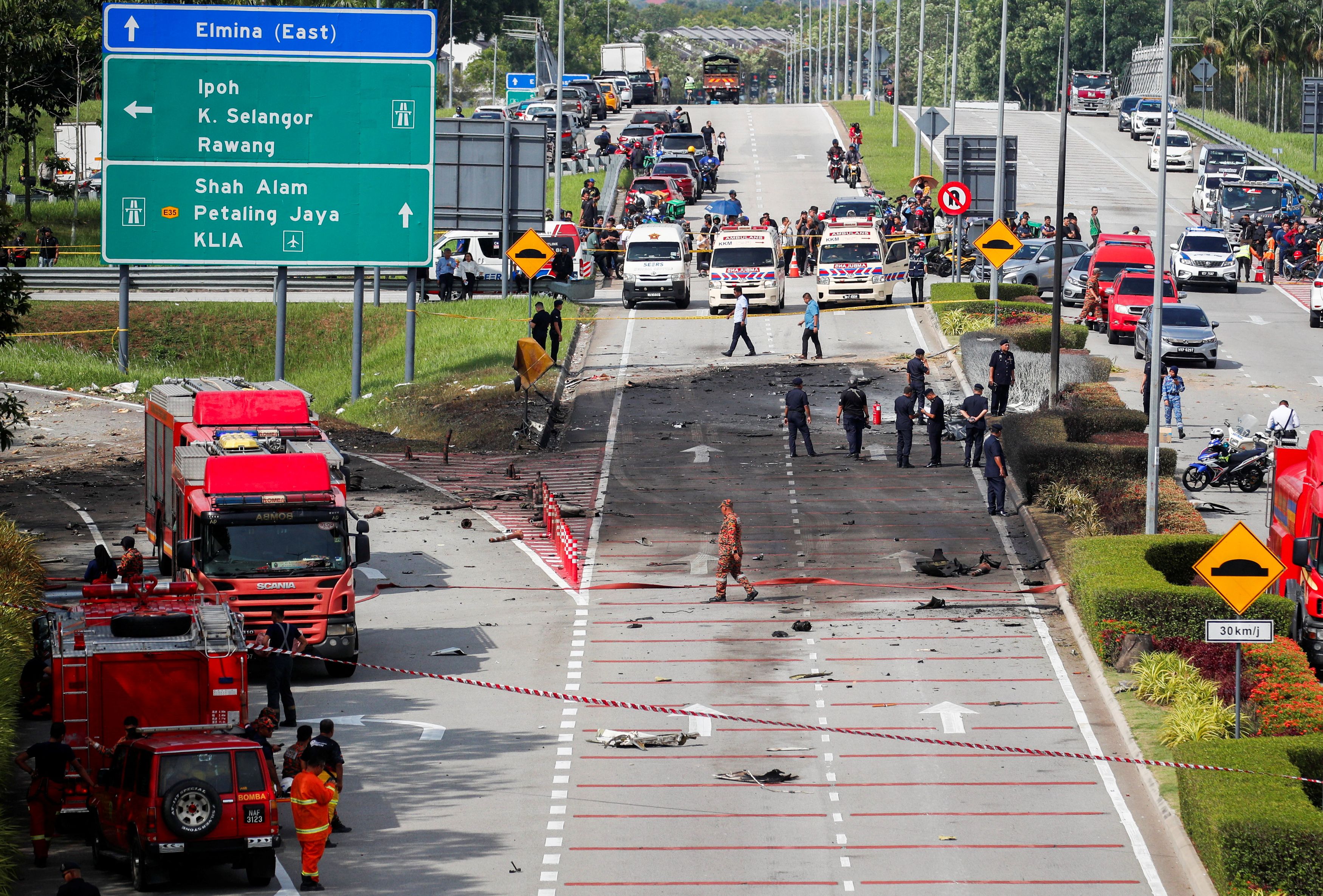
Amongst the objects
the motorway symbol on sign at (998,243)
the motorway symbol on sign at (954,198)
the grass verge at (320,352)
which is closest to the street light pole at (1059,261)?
the motorway symbol on sign at (998,243)

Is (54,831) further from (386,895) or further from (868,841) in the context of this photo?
(868,841)

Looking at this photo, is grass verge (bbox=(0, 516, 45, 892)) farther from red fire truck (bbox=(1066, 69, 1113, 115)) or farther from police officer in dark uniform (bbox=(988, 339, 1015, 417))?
red fire truck (bbox=(1066, 69, 1113, 115))

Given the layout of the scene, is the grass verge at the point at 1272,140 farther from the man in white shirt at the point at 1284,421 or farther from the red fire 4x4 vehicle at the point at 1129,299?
the man in white shirt at the point at 1284,421

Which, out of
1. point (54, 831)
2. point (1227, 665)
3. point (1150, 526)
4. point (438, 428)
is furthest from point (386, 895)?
point (438, 428)

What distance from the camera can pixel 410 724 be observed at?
22.1 meters

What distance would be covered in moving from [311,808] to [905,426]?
21.2 m

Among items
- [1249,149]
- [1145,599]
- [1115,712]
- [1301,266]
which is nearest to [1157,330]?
[1145,599]

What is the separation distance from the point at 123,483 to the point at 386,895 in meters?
22.9

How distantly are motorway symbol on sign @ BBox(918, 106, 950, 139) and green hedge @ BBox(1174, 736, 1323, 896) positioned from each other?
3915 cm

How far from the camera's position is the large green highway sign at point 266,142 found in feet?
131

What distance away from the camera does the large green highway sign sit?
131ft

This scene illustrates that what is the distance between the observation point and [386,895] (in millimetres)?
16641

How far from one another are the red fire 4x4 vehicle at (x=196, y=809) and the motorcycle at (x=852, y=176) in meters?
64.0

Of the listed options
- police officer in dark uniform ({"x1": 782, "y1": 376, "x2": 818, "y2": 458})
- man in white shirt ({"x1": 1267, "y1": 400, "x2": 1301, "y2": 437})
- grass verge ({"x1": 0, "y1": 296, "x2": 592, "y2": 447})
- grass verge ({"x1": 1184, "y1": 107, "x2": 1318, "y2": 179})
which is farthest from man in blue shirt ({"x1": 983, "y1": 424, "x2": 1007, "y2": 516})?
grass verge ({"x1": 1184, "y1": 107, "x2": 1318, "y2": 179})
